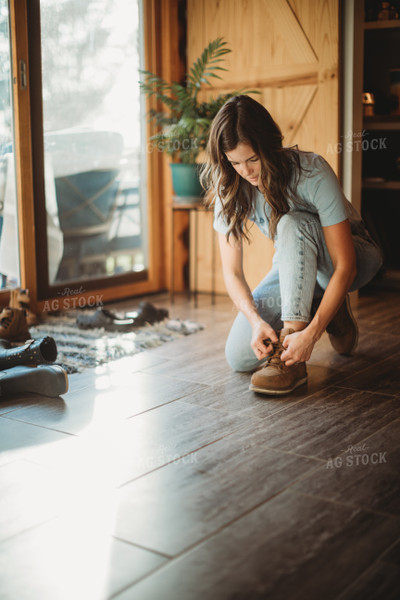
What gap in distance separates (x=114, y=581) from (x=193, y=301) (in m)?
2.59

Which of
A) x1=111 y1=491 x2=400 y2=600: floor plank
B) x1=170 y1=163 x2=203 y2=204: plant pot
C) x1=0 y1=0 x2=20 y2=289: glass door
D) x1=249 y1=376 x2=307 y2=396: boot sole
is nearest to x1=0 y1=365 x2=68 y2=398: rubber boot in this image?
x1=249 y1=376 x2=307 y2=396: boot sole

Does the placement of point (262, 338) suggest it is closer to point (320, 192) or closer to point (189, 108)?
point (320, 192)

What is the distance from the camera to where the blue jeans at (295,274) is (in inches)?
81.6

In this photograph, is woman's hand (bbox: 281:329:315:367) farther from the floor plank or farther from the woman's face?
the floor plank

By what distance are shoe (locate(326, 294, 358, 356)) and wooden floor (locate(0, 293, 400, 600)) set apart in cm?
11

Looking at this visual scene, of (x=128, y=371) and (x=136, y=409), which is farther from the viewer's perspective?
(x=128, y=371)

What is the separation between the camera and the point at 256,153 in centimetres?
191

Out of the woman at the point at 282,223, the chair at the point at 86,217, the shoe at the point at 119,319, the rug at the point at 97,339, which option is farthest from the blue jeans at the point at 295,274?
the chair at the point at 86,217

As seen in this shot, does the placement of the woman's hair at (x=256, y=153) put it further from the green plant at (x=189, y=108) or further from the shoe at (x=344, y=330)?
the green plant at (x=189, y=108)

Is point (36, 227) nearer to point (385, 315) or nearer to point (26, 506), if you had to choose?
point (385, 315)

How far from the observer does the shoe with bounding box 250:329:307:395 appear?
81.1 inches

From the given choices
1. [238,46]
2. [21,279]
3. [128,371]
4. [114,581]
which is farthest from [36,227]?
[114,581]

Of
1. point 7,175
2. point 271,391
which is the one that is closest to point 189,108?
point 7,175

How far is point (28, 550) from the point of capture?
1225mm
